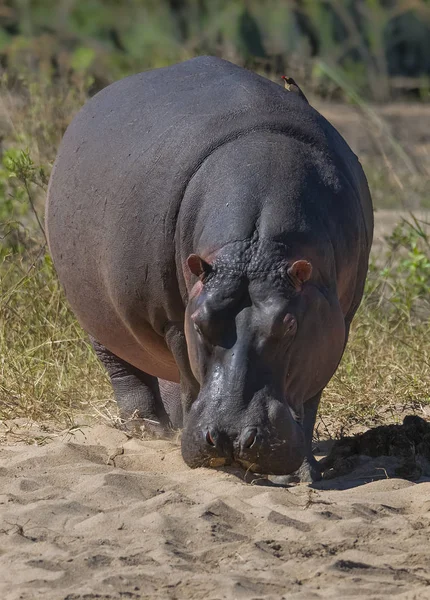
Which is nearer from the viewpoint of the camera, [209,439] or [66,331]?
[209,439]

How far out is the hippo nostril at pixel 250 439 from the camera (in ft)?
11.7

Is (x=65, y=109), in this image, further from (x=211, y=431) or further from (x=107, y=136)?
(x=211, y=431)

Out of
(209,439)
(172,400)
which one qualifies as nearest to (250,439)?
(209,439)

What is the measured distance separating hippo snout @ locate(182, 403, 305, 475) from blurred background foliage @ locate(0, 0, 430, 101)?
10.9m

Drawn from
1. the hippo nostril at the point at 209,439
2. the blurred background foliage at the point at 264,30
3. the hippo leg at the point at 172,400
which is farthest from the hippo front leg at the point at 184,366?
the blurred background foliage at the point at 264,30

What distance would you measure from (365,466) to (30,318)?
238 cm

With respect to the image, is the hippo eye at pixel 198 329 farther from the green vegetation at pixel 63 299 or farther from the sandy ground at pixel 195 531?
the green vegetation at pixel 63 299

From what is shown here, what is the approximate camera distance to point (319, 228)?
397cm

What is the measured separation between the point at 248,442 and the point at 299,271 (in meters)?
0.57

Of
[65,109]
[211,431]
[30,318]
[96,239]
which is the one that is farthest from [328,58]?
[211,431]

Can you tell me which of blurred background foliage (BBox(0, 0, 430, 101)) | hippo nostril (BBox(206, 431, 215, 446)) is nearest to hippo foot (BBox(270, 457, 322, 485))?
hippo nostril (BBox(206, 431, 215, 446))

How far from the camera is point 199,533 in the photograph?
10.9 feet

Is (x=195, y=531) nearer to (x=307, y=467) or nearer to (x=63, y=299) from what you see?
(x=307, y=467)

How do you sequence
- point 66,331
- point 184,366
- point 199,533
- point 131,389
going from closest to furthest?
point 199,533
point 184,366
point 131,389
point 66,331
